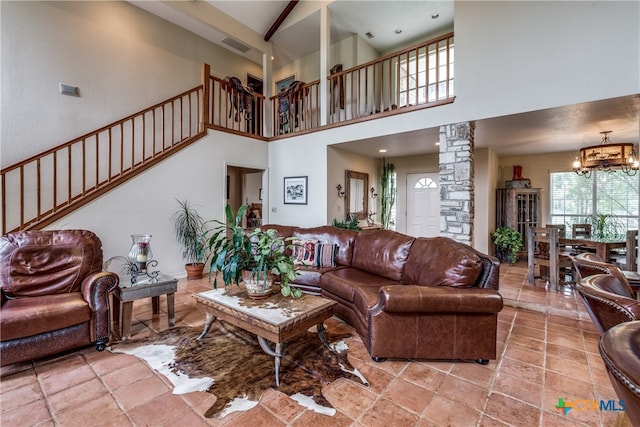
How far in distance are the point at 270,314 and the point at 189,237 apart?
3.48 m

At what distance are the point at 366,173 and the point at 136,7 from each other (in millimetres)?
5456

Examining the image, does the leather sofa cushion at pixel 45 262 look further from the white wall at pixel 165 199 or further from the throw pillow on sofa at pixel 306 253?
the throw pillow on sofa at pixel 306 253

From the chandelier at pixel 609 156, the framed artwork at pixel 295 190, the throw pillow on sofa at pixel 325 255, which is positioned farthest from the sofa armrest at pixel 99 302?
the chandelier at pixel 609 156

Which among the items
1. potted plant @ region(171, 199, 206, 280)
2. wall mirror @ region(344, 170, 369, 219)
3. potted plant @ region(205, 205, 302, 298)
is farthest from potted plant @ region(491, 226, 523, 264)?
potted plant @ region(171, 199, 206, 280)

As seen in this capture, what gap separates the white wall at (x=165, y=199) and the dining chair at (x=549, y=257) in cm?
520

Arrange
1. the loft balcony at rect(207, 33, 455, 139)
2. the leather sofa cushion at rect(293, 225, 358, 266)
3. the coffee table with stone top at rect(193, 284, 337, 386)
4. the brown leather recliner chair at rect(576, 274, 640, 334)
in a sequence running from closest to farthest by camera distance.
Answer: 1. the brown leather recliner chair at rect(576, 274, 640, 334)
2. the coffee table with stone top at rect(193, 284, 337, 386)
3. the leather sofa cushion at rect(293, 225, 358, 266)
4. the loft balcony at rect(207, 33, 455, 139)

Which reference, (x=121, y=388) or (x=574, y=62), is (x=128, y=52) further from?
(x=574, y=62)

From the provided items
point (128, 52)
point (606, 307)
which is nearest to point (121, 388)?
point (606, 307)

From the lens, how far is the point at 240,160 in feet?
18.9

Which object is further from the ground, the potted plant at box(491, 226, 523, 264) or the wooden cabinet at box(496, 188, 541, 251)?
the wooden cabinet at box(496, 188, 541, 251)

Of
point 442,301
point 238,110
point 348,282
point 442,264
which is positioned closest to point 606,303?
point 442,301

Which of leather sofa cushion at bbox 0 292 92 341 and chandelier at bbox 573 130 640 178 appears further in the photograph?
chandelier at bbox 573 130 640 178

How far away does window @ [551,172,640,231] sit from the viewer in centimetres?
560

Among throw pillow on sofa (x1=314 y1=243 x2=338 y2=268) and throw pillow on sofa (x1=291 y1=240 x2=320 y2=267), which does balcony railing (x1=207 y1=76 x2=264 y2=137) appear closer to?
throw pillow on sofa (x1=291 y1=240 x2=320 y2=267)
